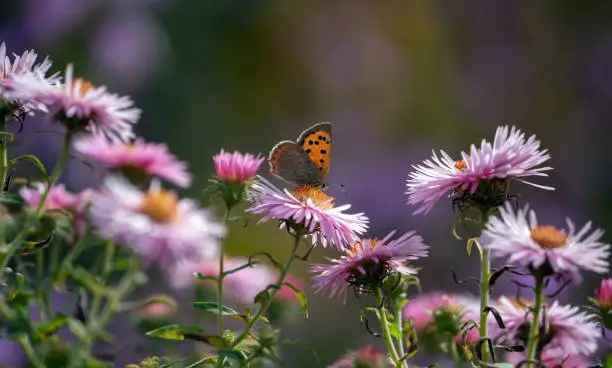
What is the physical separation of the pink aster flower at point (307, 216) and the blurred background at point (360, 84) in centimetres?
201

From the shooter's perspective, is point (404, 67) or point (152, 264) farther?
point (404, 67)

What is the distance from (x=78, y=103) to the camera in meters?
0.90

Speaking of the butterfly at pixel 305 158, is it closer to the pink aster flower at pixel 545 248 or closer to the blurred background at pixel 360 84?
the pink aster flower at pixel 545 248

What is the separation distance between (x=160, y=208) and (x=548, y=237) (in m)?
0.35

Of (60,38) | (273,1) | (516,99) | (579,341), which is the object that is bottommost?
(579,341)

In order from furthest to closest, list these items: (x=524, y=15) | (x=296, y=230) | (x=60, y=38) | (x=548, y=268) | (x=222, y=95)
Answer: (x=524, y=15) → (x=222, y=95) → (x=60, y=38) → (x=296, y=230) → (x=548, y=268)

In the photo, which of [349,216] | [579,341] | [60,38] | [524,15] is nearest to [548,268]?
[579,341]

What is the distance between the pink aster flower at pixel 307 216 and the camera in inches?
36.5

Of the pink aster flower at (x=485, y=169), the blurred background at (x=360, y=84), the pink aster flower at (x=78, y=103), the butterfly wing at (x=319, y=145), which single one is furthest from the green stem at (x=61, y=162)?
the blurred background at (x=360, y=84)

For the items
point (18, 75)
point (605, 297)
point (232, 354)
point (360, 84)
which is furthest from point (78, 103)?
point (360, 84)

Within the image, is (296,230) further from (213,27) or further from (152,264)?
(213,27)

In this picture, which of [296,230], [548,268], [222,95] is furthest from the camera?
[222,95]

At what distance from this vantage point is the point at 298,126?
454cm

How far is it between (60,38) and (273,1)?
5.26 feet
